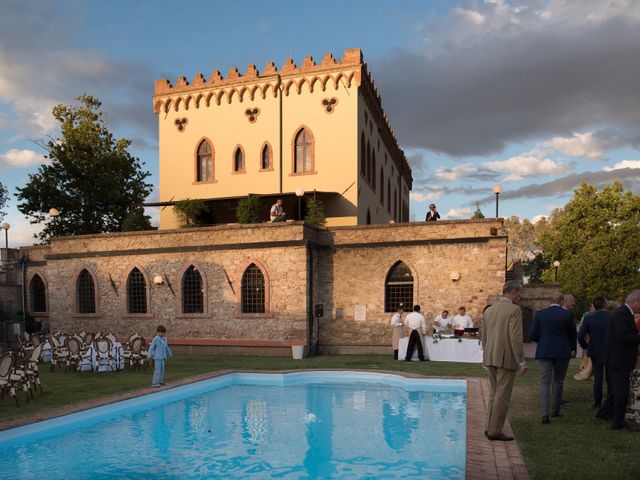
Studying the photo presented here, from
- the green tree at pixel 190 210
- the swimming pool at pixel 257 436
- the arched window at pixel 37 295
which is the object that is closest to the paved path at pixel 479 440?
the swimming pool at pixel 257 436

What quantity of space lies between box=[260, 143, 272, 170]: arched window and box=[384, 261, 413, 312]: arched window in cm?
939

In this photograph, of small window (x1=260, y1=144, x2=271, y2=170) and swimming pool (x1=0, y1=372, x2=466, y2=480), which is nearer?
swimming pool (x1=0, y1=372, x2=466, y2=480)

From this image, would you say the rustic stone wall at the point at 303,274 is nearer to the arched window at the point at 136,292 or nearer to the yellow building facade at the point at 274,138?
the arched window at the point at 136,292

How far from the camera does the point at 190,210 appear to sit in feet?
74.6

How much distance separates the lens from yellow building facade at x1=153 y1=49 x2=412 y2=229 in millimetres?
23031

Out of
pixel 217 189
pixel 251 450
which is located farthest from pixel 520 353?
pixel 217 189

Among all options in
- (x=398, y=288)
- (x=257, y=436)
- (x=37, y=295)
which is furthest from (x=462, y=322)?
(x=37, y=295)

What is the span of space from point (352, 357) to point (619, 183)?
27.8 meters

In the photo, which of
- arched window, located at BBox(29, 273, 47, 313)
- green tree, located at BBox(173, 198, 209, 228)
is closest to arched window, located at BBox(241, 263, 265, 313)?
green tree, located at BBox(173, 198, 209, 228)

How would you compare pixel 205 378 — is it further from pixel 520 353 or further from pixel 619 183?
pixel 619 183

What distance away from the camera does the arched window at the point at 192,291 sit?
19.2 meters

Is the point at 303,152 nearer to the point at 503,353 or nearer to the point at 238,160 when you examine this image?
the point at 238,160

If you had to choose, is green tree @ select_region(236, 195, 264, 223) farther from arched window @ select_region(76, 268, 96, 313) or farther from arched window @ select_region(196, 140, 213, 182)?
arched window @ select_region(76, 268, 96, 313)

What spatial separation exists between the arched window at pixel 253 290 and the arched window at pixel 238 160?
7885 mm
